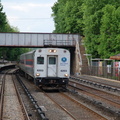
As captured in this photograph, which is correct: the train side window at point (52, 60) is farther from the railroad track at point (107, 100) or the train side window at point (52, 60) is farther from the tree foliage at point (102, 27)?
the tree foliage at point (102, 27)

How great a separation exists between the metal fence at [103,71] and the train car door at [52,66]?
13139 mm

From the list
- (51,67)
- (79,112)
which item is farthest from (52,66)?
(79,112)

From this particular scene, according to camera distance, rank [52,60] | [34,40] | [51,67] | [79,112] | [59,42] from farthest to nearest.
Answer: [59,42] < [34,40] < [52,60] < [51,67] < [79,112]

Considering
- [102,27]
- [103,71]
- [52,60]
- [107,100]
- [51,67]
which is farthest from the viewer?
[102,27]

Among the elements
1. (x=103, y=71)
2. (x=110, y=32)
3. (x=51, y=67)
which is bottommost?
(x=103, y=71)

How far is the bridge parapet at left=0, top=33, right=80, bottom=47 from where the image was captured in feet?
166

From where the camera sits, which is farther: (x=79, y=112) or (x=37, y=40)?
(x=37, y=40)

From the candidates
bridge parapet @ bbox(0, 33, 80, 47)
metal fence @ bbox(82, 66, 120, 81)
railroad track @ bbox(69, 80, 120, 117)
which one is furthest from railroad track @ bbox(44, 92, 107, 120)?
bridge parapet @ bbox(0, 33, 80, 47)

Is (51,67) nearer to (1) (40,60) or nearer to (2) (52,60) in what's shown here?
(2) (52,60)

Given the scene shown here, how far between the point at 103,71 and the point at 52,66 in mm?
17996

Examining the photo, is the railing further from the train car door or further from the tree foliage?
the train car door

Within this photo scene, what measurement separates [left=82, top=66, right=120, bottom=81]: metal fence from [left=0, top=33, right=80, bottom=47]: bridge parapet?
19.6 ft

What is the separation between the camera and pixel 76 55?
50.3 metres

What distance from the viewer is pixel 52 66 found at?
2181cm
